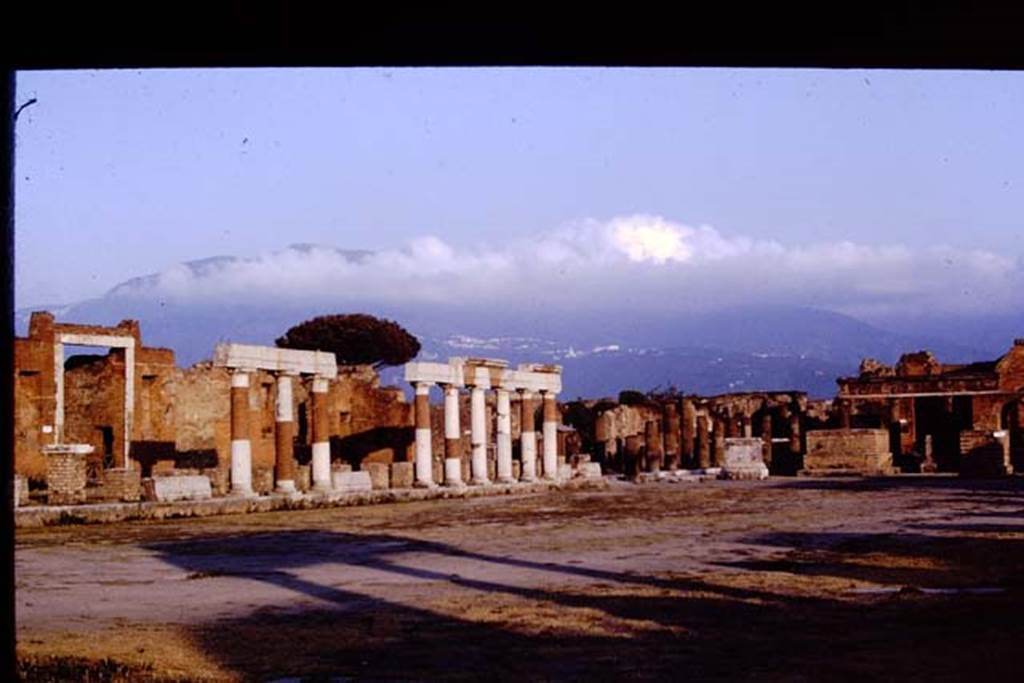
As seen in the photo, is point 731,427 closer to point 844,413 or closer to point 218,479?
point 844,413

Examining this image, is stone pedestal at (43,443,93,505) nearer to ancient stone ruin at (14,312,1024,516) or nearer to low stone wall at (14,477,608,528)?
ancient stone ruin at (14,312,1024,516)

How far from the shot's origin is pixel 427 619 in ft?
37.0

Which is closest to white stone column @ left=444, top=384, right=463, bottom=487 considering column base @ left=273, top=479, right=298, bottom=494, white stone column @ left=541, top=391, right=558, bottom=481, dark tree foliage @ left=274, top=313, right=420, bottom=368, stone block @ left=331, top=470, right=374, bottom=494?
stone block @ left=331, top=470, right=374, bottom=494

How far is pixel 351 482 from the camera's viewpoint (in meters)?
35.9

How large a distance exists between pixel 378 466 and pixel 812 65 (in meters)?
34.4

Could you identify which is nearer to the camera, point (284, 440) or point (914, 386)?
point (284, 440)

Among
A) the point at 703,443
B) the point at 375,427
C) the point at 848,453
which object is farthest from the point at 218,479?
the point at 703,443

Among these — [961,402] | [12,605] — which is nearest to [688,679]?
→ [12,605]

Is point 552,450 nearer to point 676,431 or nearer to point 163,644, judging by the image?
point 676,431

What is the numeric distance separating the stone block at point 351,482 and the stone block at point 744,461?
19.5 m

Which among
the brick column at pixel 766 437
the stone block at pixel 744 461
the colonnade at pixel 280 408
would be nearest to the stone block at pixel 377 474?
the colonnade at pixel 280 408

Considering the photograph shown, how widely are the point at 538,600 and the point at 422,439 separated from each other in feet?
89.7

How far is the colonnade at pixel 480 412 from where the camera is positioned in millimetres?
39969

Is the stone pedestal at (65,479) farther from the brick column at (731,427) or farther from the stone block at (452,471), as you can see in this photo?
the brick column at (731,427)
